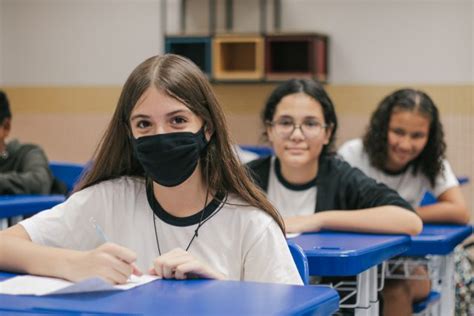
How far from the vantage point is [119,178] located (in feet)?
7.20

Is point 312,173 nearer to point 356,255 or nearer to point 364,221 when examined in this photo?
point 364,221

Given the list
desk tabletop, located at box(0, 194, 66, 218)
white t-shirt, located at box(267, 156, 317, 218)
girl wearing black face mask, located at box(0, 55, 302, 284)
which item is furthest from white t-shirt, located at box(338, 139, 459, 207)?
girl wearing black face mask, located at box(0, 55, 302, 284)

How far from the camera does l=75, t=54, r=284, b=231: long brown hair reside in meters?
2.04

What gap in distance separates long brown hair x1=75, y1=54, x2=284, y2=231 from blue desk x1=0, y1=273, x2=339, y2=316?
466 millimetres

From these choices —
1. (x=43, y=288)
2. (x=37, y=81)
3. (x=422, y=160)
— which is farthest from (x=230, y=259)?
(x=37, y=81)

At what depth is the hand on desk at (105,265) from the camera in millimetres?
1667

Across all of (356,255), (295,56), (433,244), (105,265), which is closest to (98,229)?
(105,265)

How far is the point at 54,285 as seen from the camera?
1.66m

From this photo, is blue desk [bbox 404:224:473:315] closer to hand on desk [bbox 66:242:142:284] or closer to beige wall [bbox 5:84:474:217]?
hand on desk [bbox 66:242:142:284]

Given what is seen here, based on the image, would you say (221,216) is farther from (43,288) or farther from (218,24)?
(218,24)

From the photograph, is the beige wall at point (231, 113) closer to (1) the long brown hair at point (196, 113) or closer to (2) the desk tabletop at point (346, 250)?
(2) the desk tabletop at point (346, 250)

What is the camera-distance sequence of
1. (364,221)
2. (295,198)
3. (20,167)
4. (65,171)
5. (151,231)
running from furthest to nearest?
(65,171)
(20,167)
(295,198)
(364,221)
(151,231)

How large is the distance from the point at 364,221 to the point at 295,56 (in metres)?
3.21

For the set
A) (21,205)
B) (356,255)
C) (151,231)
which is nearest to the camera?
(151,231)
